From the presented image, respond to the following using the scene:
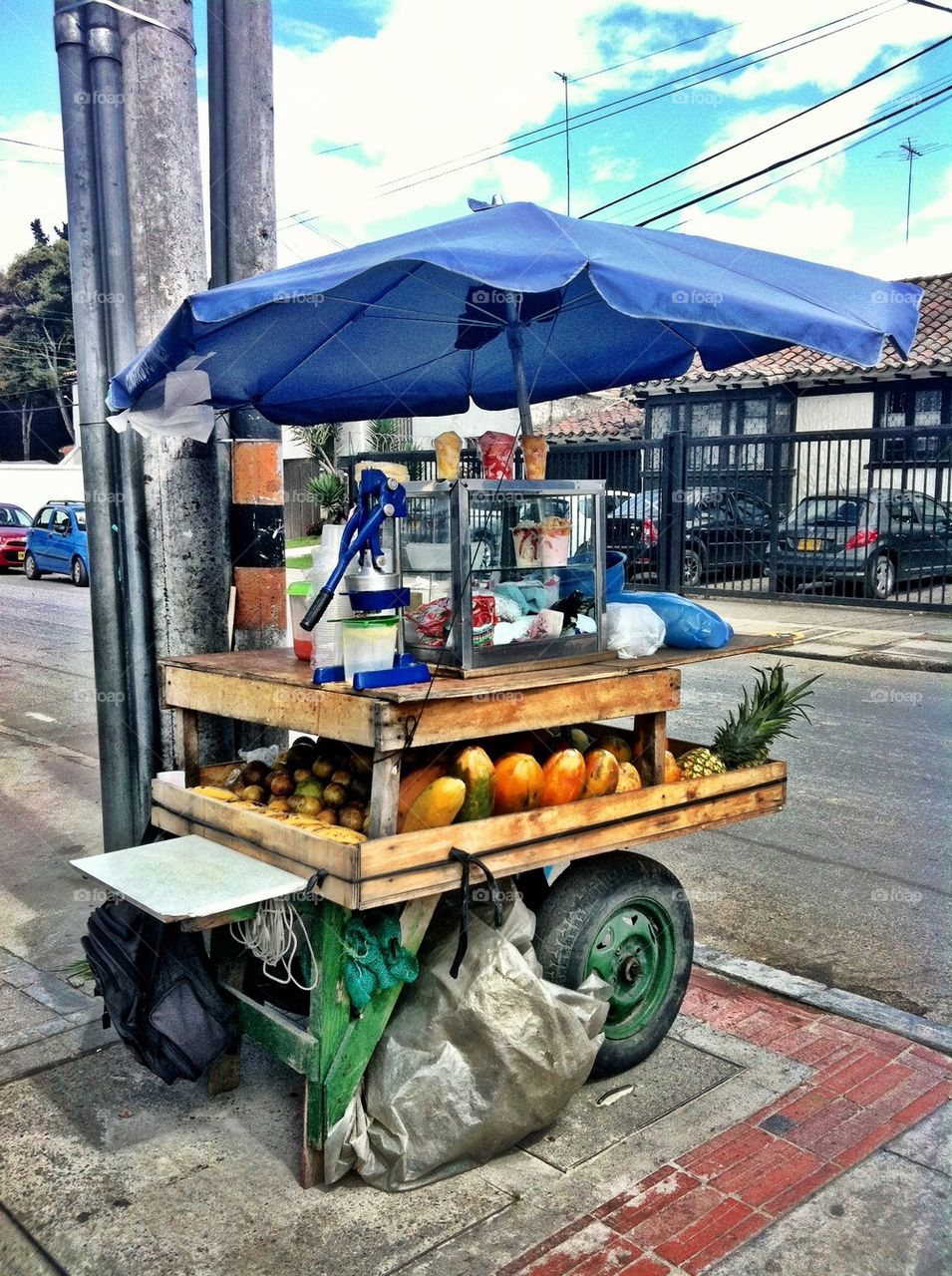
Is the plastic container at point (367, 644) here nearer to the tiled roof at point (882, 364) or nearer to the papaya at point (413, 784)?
the papaya at point (413, 784)

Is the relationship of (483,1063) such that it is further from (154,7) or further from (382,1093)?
(154,7)

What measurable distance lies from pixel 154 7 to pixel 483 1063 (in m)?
3.56

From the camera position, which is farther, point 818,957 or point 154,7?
point 818,957

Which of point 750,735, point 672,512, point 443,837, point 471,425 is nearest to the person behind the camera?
point 443,837

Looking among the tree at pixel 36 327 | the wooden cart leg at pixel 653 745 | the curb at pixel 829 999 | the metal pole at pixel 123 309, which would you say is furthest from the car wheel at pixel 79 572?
the tree at pixel 36 327

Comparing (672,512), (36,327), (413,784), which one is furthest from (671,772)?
(36,327)

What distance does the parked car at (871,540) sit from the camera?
52.1ft

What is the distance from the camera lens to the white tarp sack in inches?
111

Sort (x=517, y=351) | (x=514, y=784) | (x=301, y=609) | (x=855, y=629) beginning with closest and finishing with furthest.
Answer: (x=514, y=784) → (x=301, y=609) → (x=517, y=351) → (x=855, y=629)

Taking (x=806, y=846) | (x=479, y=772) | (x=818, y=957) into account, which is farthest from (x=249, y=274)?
(x=806, y=846)

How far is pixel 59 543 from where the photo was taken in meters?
22.7

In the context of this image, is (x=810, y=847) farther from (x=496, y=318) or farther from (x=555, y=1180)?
(x=496, y=318)

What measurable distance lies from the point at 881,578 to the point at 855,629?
285 centimetres

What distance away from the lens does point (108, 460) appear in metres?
3.89
